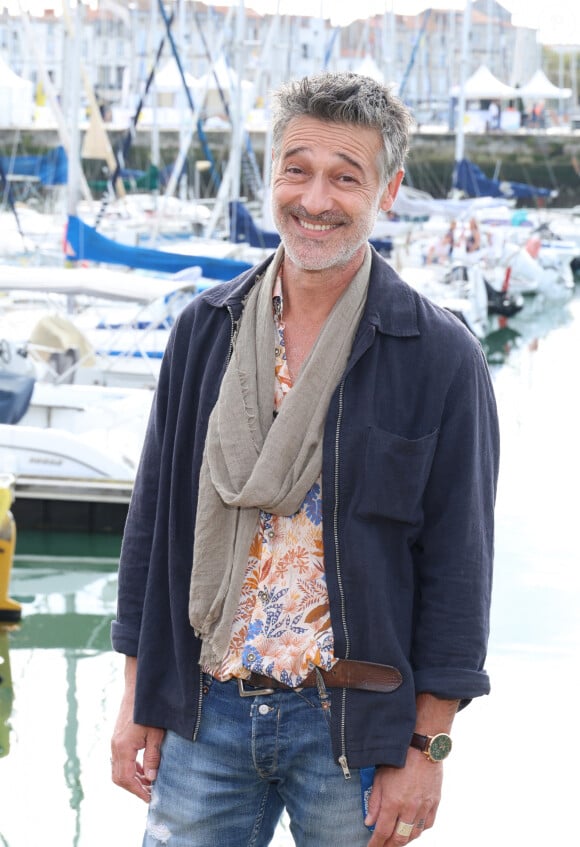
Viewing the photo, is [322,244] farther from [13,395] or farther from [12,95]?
[12,95]

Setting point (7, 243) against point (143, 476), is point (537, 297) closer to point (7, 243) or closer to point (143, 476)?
point (7, 243)

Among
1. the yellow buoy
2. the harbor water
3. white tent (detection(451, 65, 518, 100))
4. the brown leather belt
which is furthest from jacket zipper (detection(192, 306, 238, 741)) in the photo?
white tent (detection(451, 65, 518, 100))

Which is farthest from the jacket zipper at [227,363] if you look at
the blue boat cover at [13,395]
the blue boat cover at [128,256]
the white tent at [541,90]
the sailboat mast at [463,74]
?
the white tent at [541,90]

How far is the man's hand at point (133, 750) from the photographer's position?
6.73 ft

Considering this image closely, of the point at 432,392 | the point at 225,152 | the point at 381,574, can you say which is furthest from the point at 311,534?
the point at 225,152

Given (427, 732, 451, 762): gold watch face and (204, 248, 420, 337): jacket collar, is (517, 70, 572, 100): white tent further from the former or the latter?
(427, 732, 451, 762): gold watch face

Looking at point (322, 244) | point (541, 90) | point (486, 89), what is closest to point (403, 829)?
point (322, 244)

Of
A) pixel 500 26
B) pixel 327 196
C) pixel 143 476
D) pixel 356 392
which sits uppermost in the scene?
pixel 500 26

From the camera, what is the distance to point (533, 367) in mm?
16984

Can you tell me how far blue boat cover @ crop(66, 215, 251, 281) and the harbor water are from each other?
367 cm

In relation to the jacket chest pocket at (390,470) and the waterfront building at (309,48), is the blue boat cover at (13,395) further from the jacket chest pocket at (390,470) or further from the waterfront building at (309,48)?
the waterfront building at (309,48)

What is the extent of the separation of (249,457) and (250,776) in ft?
1.54

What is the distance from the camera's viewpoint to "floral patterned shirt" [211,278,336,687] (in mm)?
1922

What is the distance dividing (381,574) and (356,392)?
0.26m
